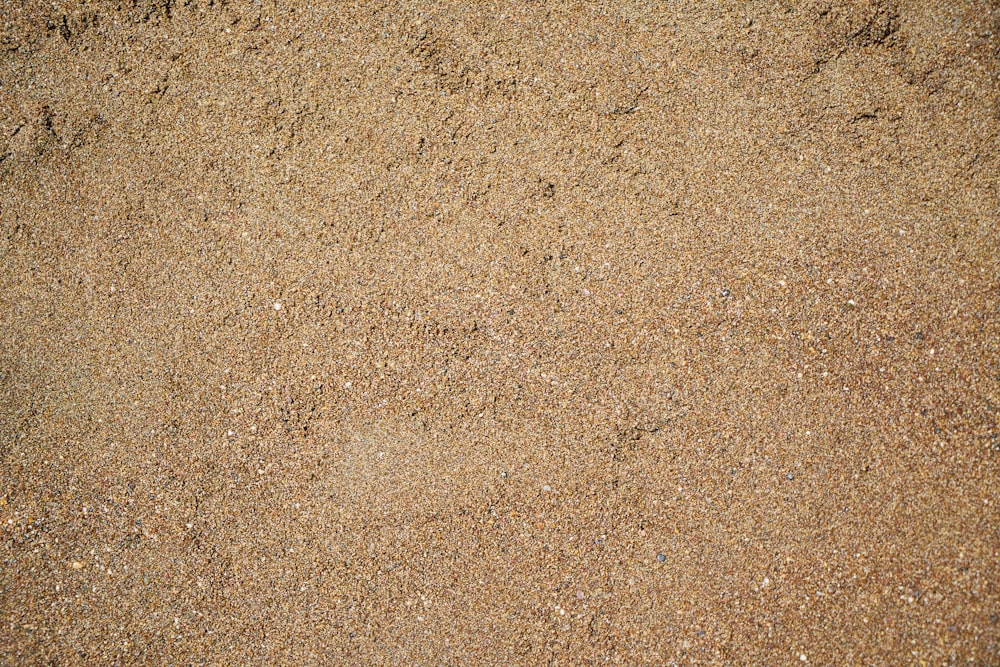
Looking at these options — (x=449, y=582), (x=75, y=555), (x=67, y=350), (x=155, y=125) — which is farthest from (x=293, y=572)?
(x=155, y=125)

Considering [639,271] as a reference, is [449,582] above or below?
below

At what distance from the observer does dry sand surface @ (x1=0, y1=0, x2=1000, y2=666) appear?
6.45 ft

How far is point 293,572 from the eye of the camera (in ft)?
6.49

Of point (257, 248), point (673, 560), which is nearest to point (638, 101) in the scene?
point (257, 248)

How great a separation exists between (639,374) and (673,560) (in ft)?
1.85

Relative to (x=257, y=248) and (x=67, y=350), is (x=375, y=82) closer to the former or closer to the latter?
(x=257, y=248)

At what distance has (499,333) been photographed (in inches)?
81.2

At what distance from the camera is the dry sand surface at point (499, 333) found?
1966 mm

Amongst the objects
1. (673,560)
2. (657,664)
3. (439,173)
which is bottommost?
(657,664)

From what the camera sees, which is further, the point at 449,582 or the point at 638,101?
the point at 638,101

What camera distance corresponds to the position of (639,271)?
2.09 m

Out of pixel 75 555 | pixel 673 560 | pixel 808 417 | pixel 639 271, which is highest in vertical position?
pixel 639 271

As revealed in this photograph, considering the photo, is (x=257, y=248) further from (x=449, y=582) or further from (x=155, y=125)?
(x=449, y=582)

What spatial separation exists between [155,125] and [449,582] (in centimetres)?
174
